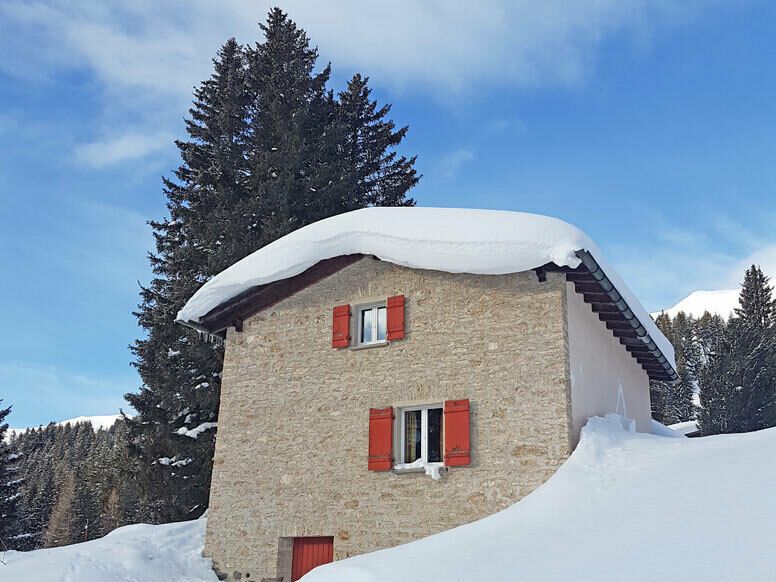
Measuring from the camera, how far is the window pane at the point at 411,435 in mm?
10609

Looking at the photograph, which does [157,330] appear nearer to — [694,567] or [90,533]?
[694,567]

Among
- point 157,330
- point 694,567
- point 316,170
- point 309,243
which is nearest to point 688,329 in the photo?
point 316,170

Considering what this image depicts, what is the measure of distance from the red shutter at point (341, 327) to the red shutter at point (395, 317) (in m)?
0.79

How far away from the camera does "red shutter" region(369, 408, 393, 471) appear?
10.5m

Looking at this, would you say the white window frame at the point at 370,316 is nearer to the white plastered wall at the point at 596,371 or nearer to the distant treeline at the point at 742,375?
the white plastered wall at the point at 596,371

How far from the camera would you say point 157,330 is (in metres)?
19.5

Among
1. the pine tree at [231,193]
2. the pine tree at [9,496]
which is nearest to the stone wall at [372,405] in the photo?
the pine tree at [231,193]

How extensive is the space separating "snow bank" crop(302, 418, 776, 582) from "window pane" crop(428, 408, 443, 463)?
191 centimetres

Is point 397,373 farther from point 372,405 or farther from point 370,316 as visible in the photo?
point 370,316

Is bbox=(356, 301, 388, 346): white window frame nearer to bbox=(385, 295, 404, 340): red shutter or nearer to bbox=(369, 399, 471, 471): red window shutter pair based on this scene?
bbox=(385, 295, 404, 340): red shutter

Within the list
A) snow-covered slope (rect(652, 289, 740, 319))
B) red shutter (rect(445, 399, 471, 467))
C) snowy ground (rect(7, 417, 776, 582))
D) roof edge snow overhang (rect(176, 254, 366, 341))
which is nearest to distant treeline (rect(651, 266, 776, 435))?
roof edge snow overhang (rect(176, 254, 366, 341))

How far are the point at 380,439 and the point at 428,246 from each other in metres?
3.05

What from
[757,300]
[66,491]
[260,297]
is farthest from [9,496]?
[757,300]

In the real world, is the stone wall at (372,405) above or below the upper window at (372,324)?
below
